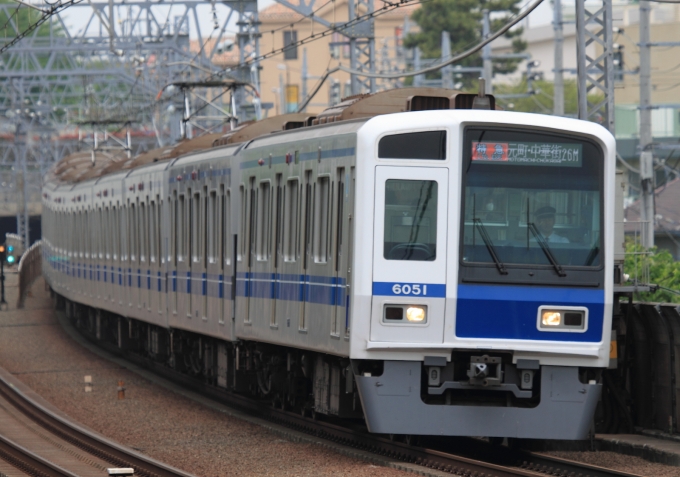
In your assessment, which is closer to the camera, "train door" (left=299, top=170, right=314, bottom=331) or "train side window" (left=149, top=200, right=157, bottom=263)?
"train door" (left=299, top=170, right=314, bottom=331)

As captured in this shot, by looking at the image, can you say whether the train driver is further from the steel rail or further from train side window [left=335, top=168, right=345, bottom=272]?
the steel rail

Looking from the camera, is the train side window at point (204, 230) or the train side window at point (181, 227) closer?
the train side window at point (204, 230)

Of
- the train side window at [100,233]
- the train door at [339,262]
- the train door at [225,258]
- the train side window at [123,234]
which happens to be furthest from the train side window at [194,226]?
the train side window at [100,233]

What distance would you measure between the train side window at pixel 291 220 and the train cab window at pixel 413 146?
2.06 metres

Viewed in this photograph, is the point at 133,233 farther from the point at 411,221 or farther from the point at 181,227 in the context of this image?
the point at 411,221

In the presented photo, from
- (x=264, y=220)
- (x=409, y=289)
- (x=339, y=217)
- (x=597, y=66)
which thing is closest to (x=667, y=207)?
(x=597, y=66)

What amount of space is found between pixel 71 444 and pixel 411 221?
17.8 ft

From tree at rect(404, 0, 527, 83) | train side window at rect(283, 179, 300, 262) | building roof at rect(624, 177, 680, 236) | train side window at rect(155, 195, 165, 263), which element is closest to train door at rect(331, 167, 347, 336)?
train side window at rect(283, 179, 300, 262)

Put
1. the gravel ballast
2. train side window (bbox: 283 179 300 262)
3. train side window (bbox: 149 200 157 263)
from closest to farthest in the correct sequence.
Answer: the gravel ballast < train side window (bbox: 283 179 300 262) < train side window (bbox: 149 200 157 263)

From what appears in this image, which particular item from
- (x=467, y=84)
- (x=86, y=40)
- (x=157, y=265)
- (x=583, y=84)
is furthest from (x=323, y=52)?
(x=583, y=84)

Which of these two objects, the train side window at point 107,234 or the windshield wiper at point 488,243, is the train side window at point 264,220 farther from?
the train side window at point 107,234

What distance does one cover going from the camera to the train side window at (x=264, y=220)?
545 inches

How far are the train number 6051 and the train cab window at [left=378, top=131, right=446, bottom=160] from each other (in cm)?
97

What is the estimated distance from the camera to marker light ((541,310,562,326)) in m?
10.8
